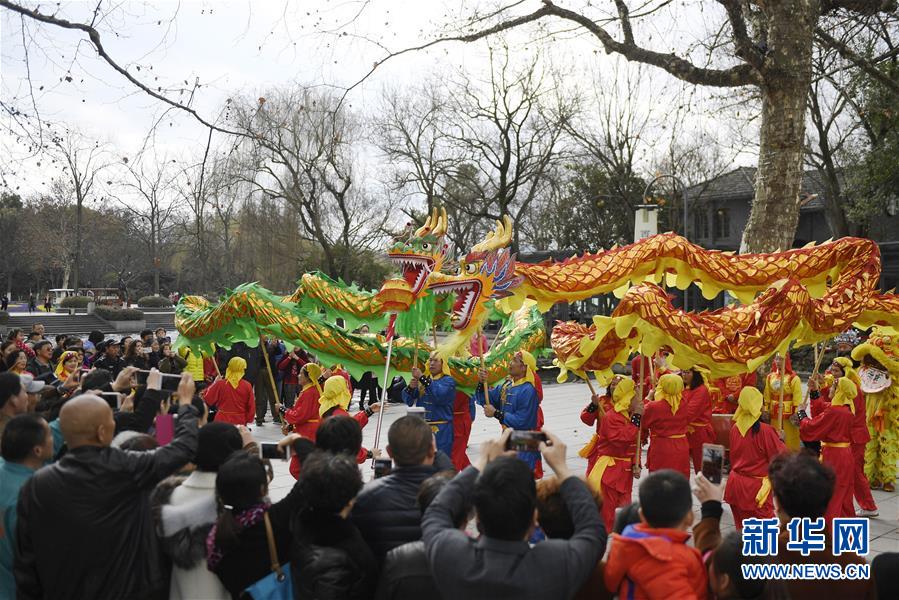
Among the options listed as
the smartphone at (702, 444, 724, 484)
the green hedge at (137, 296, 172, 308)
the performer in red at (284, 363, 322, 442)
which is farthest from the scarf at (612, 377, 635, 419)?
the green hedge at (137, 296, 172, 308)

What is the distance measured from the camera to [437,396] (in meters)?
8.16

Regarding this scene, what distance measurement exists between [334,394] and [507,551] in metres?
4.83

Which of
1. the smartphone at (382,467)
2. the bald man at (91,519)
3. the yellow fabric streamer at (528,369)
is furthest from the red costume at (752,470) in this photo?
the bald man at (91,519)

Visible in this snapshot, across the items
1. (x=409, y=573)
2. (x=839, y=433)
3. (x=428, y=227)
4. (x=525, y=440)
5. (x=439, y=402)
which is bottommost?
(x=839, y=433)

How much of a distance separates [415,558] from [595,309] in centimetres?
2565

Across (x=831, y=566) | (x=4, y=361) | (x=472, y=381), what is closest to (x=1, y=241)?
(x=4, y=361)

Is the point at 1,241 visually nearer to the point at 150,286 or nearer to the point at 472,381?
the point at 150,286

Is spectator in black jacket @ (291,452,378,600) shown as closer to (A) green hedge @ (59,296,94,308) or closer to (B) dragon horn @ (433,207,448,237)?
(B) dragon horn @ (433,207,448,237)

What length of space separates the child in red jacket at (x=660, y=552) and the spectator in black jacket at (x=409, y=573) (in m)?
0.56

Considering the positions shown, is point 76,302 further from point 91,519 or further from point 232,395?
point 91,519

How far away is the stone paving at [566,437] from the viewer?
22.9 ft

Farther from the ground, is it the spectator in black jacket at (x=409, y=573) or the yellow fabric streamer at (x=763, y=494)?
the spectator in black jacket at (x=409, y=573)

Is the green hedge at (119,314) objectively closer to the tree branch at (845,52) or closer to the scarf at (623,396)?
the tree branch at (845,52)

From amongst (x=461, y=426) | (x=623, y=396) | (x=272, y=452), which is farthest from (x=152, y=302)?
(x=272, y=452)
